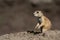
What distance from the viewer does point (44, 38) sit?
8102 millimetres

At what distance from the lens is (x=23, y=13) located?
19.4 meters

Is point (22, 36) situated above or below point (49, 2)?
below

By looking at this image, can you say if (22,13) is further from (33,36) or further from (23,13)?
(33,36)

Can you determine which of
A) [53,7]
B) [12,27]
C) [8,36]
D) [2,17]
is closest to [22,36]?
[8,36]

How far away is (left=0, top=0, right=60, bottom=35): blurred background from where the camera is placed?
17577 mm

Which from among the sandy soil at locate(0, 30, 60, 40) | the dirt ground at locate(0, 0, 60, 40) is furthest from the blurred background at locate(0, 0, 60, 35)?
the sandy soil at locate(0, 30, 60, 40)

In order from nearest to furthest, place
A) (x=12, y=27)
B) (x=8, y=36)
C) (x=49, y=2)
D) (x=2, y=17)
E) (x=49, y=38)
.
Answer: (x=49, y=38) → (x=8, y=36) → (x=12, y=27) → (x=2, y=17) → (x=49, y=2)

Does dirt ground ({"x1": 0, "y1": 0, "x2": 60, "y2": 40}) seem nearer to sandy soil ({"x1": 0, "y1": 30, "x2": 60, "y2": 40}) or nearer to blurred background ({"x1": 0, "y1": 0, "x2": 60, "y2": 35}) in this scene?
blurred background ({"x1": 0, "y1": 0, "x2": 60, "y2": 35})

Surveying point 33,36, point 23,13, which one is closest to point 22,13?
point 23,13

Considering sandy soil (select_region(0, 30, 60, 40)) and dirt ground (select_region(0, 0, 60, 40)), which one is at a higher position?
dirt ground (select_region(0, 0, 60, 40))

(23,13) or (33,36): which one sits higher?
(23,13)

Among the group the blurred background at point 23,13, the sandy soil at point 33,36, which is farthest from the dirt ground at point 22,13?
the sandy soil at point 33,36

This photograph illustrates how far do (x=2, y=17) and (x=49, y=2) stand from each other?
3.40 metres

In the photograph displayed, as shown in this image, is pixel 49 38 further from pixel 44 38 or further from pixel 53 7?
pixel 53 7
